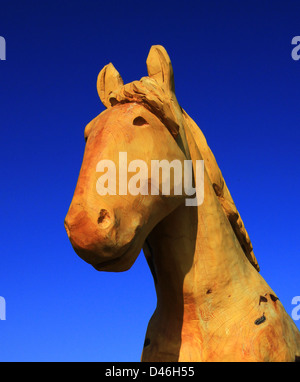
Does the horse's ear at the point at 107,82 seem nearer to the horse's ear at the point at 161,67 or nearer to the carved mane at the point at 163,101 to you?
the carved mane at the point at 163,101

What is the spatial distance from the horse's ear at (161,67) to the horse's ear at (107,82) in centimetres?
23

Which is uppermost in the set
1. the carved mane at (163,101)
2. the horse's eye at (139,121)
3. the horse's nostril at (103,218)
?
the carved mane at (163,101)

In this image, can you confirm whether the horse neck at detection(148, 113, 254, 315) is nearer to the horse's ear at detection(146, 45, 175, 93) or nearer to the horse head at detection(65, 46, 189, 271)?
the horse head at detection(65, 46, 189, 271)

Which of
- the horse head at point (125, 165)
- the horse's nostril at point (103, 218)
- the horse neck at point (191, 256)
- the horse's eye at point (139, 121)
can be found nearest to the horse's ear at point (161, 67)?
the horse head at point (125, 165)

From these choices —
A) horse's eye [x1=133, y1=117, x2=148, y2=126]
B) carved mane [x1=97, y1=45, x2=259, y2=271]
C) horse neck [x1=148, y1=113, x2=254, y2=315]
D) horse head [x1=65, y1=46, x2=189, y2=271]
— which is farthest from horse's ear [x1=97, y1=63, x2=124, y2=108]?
horse neck [x1=148, y1=113, x2=254, y2=315]

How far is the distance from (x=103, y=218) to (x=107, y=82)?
1234 millimetres

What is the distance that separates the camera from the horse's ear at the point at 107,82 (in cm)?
309

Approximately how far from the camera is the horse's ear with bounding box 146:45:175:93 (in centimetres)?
294

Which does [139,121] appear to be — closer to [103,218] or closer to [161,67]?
[161,67]

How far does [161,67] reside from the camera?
117 inches

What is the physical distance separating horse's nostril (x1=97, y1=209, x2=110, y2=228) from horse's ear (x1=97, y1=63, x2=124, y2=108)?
1042mm
